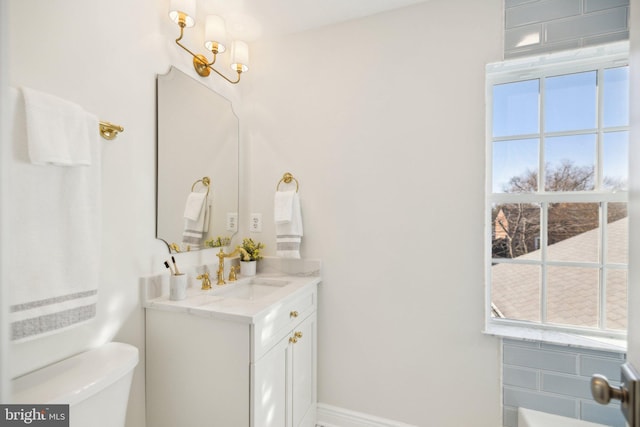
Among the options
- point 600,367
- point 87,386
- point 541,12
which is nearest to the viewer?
point 87,386

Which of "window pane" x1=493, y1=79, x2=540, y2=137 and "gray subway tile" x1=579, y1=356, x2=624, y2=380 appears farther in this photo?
"window pane" x1=493, y1=79, x2=540, y2=137

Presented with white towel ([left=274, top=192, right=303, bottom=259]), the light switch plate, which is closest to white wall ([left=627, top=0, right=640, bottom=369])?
white towel ([left=274, top=192, right=303, bottom=259])

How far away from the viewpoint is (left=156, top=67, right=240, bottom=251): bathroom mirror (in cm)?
140

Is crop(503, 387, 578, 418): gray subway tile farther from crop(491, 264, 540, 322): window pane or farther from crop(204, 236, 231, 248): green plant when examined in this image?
crop(204, 236, 231, 248): green plant

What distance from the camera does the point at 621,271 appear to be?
4.62ft

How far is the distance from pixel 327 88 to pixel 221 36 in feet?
2.16

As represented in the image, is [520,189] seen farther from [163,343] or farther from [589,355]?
[163,343]

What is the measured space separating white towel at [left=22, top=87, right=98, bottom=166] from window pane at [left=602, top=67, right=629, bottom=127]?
225cm

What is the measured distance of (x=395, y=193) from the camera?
1.69 metres

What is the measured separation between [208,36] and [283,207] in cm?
99

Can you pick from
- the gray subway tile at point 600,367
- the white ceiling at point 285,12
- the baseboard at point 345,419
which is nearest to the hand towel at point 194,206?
the white ceiling at point 285,12

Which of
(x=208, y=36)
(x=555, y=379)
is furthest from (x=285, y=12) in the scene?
(x=555, y=379)

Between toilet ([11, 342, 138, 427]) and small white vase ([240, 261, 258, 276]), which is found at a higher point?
small white vase ([240, 261, 258, 276])

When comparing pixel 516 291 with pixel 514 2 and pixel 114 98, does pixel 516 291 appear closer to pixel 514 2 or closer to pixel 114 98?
pixel 514 2
